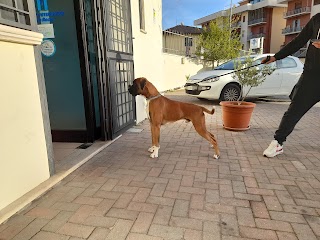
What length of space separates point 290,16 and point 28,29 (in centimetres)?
4484

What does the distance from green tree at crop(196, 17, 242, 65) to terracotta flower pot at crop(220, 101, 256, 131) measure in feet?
42.4

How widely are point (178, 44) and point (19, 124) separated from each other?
1294 centimetres

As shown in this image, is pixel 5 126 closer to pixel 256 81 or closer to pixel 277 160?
pixel 277 160

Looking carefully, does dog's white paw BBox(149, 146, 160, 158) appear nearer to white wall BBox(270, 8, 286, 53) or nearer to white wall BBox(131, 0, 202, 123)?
white wall BBox(131, 0, 202, 123)

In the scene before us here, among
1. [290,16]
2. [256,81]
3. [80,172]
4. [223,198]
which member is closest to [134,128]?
[80,172]

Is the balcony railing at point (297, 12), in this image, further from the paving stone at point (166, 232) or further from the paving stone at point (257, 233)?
the paving stone at point (166, 232)

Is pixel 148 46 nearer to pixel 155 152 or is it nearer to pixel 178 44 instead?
pixel 155 152

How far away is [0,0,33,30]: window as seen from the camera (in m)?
1.98

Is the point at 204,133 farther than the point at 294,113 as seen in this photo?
Yes

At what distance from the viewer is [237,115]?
4.55 metres

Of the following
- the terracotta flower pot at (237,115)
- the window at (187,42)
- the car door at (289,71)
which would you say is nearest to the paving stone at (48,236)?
the terracotta flower pot at (237,115)

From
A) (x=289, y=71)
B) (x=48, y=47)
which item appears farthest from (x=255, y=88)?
(x=48, y=47)

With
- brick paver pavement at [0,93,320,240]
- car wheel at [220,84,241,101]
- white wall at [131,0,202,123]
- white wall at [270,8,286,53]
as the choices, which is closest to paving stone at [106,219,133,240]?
brick paver pavement at [0,93,320,240]

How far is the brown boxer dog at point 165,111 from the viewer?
3287 millimetres
